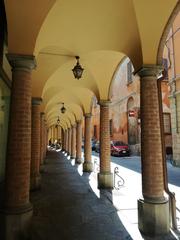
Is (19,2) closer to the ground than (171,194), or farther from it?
farther from it

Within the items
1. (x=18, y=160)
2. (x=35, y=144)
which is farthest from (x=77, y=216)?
(x=35, y=144)

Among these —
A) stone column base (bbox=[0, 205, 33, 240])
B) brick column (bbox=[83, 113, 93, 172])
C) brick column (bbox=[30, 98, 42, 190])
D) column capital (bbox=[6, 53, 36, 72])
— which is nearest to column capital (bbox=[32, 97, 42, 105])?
brick column (bbox=[30, 98, 42, 190])

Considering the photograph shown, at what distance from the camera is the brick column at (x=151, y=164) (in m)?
4.17

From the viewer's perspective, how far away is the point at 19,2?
3656mm

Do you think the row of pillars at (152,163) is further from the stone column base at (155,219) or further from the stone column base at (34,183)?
the stone column base at (34,183)

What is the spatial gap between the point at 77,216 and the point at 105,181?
9.39ft

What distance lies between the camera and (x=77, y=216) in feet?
16.2

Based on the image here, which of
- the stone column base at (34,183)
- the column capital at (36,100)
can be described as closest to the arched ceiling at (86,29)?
the column capital at (36,100)

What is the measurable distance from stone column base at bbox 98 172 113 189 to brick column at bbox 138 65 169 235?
3.33 m

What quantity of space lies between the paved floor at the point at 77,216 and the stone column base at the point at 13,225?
0.29 meters

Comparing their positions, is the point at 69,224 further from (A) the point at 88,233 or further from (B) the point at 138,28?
(B) the point at 138,28

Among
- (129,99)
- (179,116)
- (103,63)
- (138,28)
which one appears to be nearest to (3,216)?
(138,28)

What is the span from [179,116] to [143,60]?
9.45m

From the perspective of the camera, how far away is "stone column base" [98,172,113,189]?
7672mm
